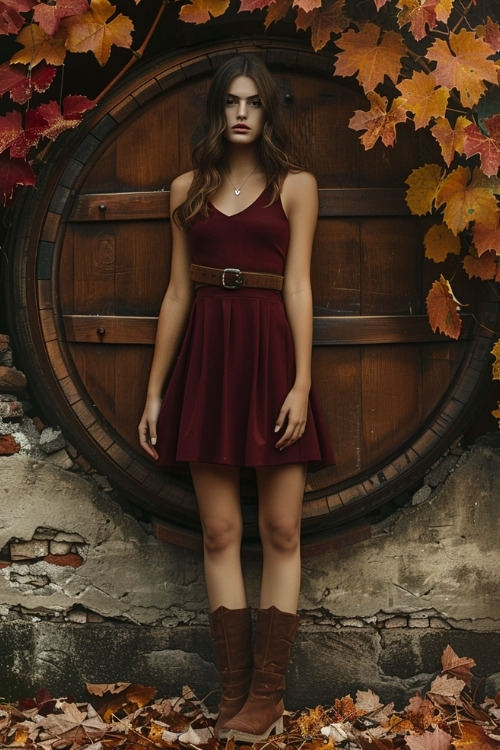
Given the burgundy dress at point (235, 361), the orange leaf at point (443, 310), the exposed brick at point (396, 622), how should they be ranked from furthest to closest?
the exposed brick at point (396, 622), the orange leaf at point (443, 310), the burgundy dress at point (235, 361)

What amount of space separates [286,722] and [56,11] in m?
2.27

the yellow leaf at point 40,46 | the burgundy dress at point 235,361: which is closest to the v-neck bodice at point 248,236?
the burgundy dress at point 235,361

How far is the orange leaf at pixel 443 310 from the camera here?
2738 mm

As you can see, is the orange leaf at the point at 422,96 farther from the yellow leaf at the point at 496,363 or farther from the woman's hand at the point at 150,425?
the woman's hand at the point at 150,425

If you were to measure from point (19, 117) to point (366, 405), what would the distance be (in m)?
1.40

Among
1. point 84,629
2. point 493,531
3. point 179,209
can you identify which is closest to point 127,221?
point 179,209

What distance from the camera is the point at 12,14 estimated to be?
2.72 m

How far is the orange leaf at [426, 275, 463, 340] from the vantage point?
274cm

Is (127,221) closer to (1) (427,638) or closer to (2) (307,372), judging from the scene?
(2) (307,372)

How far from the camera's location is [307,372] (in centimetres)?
269

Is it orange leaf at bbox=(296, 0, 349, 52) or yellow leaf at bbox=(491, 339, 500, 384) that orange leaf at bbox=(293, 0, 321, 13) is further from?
yellow leaf at bbox=(491, 339, 500, 384)

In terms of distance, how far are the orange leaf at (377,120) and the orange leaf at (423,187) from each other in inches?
7.7

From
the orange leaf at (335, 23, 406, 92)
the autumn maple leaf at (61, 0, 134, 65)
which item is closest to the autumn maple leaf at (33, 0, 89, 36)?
the autumn maple leaf at (61, 0, 134, 65)

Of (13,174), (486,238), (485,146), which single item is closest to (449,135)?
(485,146)
